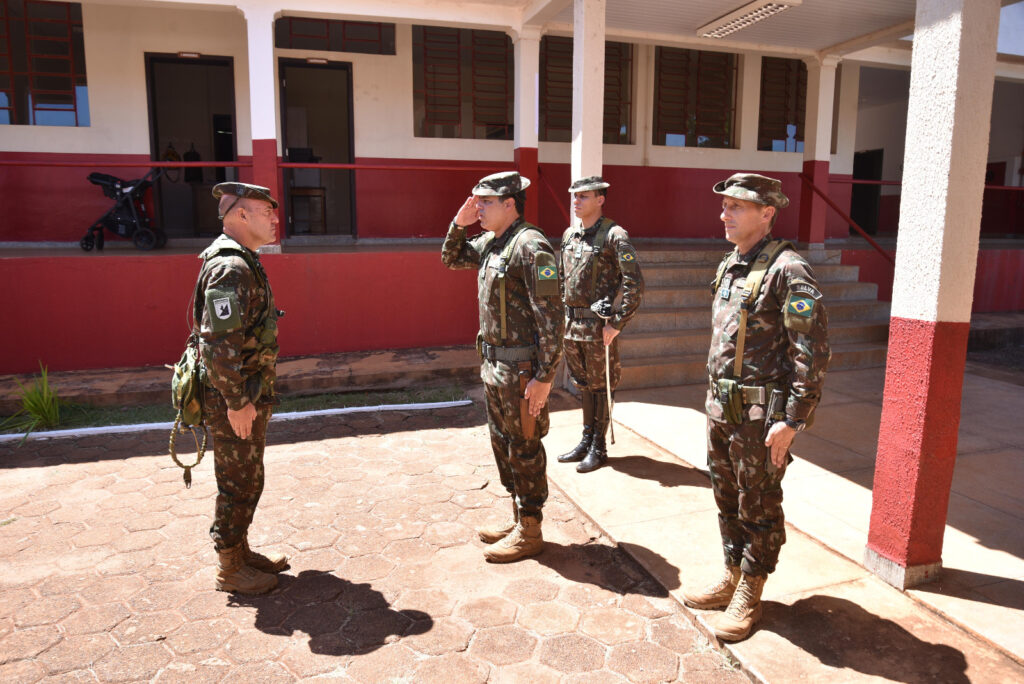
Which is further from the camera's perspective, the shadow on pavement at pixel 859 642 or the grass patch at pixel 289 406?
the grass patch at pixel 289 406

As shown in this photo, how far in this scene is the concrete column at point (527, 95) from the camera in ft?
25.4

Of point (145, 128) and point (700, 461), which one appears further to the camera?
point (145, 128)

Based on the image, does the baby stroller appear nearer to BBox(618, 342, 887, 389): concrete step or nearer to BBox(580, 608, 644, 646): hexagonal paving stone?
BBox(618, 342, 887, 389): concrete step

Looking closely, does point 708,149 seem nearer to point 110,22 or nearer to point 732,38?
point 732,38

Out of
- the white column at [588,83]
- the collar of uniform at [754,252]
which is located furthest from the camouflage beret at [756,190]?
the white column at [588,83]

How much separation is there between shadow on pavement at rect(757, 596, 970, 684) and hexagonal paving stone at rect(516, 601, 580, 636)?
2.76ft

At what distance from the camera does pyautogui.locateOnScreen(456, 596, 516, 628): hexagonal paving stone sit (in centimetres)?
310

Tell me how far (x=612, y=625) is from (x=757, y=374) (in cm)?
132

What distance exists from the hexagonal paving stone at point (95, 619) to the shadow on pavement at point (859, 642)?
2919mm

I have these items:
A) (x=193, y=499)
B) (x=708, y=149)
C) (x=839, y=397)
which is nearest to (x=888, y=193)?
(x=708, y=149)

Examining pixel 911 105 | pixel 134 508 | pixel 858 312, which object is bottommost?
pixel 134 508

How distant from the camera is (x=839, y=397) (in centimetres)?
648

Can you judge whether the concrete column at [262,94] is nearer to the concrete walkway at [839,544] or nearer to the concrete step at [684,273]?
the concrete walkway at [839,544]

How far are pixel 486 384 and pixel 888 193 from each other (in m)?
15.8
